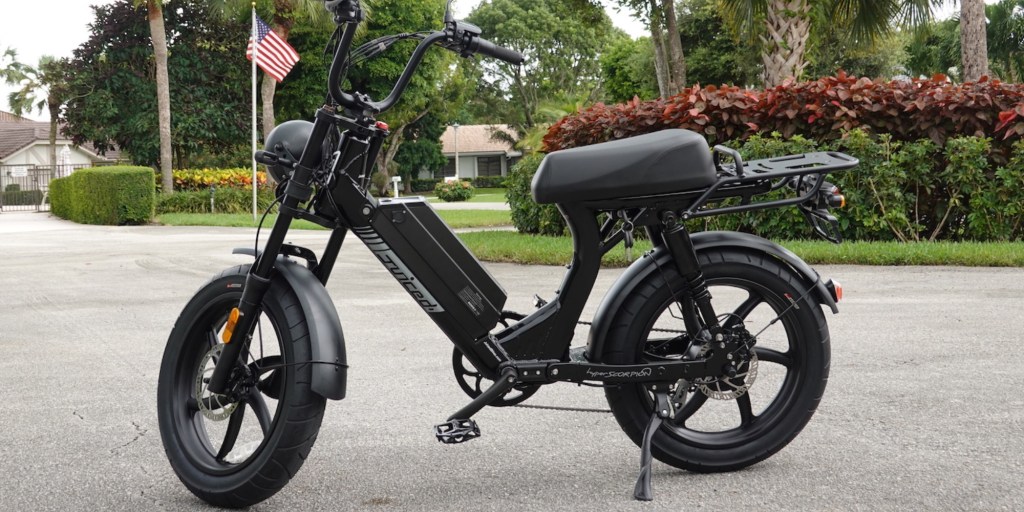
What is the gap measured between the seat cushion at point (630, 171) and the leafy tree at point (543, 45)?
54302 mm

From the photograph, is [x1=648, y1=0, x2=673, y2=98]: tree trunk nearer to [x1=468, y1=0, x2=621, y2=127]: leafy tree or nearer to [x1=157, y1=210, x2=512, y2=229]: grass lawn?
[x1=157, y1=210, x2=512, y2=229]: grass lawn

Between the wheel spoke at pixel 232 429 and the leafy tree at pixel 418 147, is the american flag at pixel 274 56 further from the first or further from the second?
the leafy tree at pixel 418 147

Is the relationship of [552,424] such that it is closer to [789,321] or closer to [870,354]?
[789,321]

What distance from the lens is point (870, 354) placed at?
17.7ft

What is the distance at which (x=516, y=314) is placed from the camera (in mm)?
3328

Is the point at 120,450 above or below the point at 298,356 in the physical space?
below

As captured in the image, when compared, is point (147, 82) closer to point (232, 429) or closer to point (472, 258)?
point (232, 429)

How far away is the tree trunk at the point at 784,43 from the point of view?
14258mm

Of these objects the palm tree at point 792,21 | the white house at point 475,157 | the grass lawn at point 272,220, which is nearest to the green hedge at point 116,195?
the grass lawn at point 272,220

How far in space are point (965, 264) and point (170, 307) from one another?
7268 mm

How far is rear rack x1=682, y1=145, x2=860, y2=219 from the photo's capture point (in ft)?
10.1

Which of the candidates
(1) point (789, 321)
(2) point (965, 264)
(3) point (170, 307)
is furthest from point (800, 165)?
(2) point (965, 264)

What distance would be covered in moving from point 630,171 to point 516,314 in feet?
2.10

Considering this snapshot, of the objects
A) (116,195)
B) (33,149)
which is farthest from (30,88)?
(116,195)
